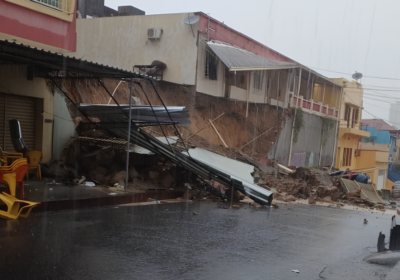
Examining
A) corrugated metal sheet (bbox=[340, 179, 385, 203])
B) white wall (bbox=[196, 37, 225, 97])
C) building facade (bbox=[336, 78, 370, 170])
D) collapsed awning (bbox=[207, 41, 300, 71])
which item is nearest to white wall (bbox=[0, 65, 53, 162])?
collapsed awning (bbox=[207, 41, 300, 71])

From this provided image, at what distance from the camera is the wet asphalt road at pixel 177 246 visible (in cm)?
469

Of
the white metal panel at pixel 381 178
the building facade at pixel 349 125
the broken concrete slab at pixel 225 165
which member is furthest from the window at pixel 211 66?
the white metal panel at pixel 381 178

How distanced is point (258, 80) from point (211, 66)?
16.1 ft

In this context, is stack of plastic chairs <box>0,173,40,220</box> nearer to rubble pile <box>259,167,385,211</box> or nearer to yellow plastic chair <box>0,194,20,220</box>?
yellow plastic chair <box>0,194,20,220</box>

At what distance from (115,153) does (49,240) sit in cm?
679

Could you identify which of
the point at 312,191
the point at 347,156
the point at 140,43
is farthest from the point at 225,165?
the point at 347,156

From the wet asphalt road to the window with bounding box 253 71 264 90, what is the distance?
52.0 feet

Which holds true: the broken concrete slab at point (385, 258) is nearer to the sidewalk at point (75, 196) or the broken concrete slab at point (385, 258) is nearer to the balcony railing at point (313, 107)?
the sidewalk at point (75, 196)

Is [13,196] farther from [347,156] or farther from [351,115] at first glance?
[347,156]

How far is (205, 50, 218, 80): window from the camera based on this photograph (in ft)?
66.6

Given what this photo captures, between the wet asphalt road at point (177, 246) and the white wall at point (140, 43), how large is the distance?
12020 millimetres

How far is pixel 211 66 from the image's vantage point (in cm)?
2061

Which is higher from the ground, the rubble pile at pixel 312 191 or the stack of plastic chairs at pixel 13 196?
the stack of plastic chairs at pixel 13 196

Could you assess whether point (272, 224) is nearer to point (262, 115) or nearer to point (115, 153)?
point (115, 153)
